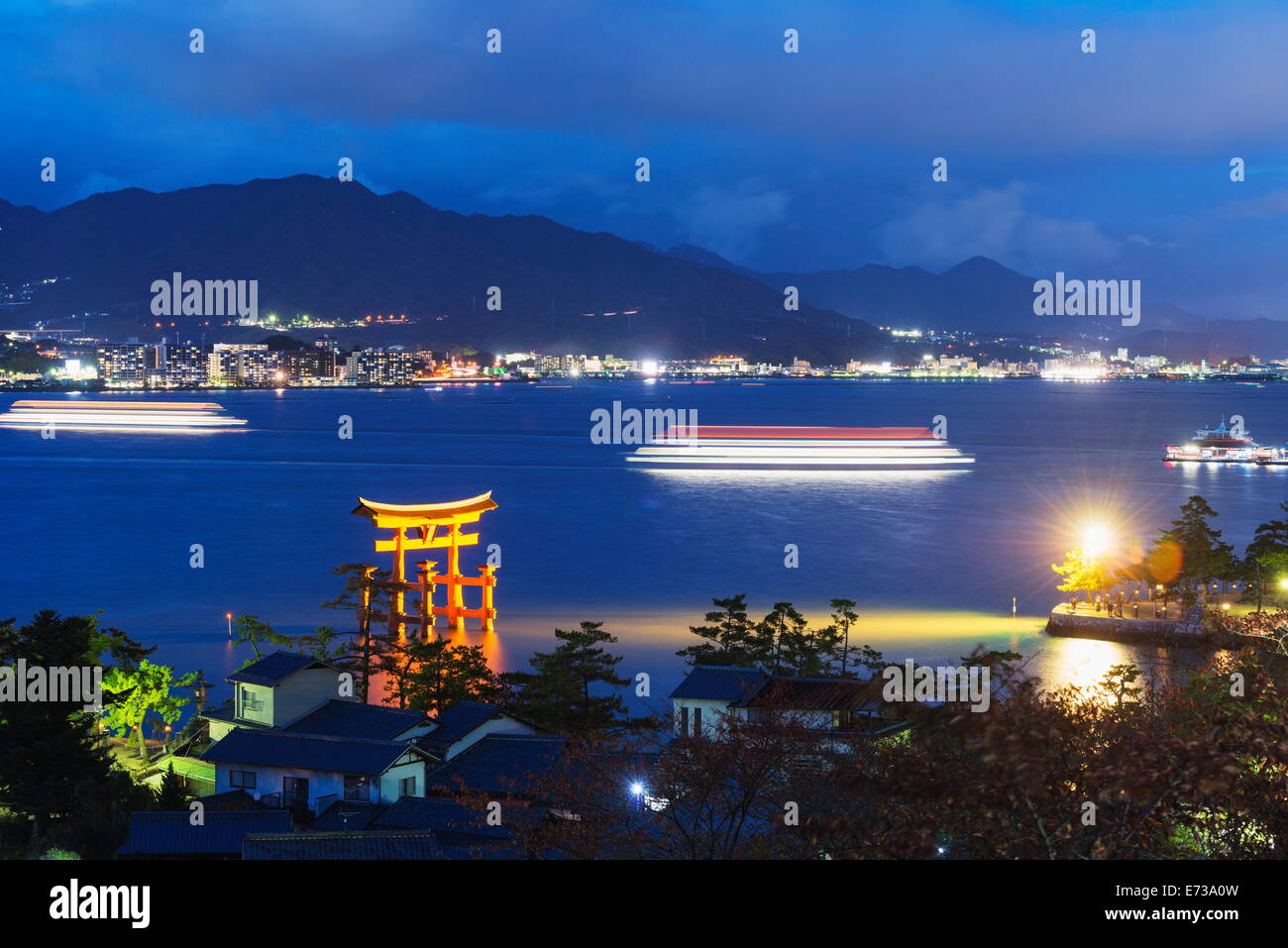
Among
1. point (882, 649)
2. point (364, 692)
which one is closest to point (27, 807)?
point (364, 692)

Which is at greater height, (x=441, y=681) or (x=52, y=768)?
(x=441, y=681)

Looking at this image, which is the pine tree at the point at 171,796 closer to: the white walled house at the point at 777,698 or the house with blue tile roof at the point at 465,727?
the house with blue tile roof at the point at 465,727

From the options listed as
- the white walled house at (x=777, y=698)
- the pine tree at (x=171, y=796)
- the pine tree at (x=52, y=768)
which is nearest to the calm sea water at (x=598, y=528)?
the white walled house at (x=777, y=698)

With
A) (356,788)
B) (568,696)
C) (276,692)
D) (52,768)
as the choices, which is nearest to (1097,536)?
(568,696)

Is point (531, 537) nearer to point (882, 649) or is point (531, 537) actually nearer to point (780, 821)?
point (882, 649)

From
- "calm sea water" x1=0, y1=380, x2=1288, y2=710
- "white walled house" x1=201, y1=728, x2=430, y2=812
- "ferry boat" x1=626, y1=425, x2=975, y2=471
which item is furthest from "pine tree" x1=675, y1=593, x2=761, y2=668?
"ferry boat" x1=626, y1=425, x2=975, y2=471

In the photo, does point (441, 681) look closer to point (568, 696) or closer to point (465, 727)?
point (568, 696)

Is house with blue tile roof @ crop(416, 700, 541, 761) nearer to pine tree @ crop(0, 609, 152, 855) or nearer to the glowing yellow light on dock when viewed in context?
pine tree @ crop(0, 609, 152, 855)

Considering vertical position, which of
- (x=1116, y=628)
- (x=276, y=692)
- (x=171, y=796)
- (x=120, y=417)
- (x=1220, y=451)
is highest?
(x=120, y=417)
